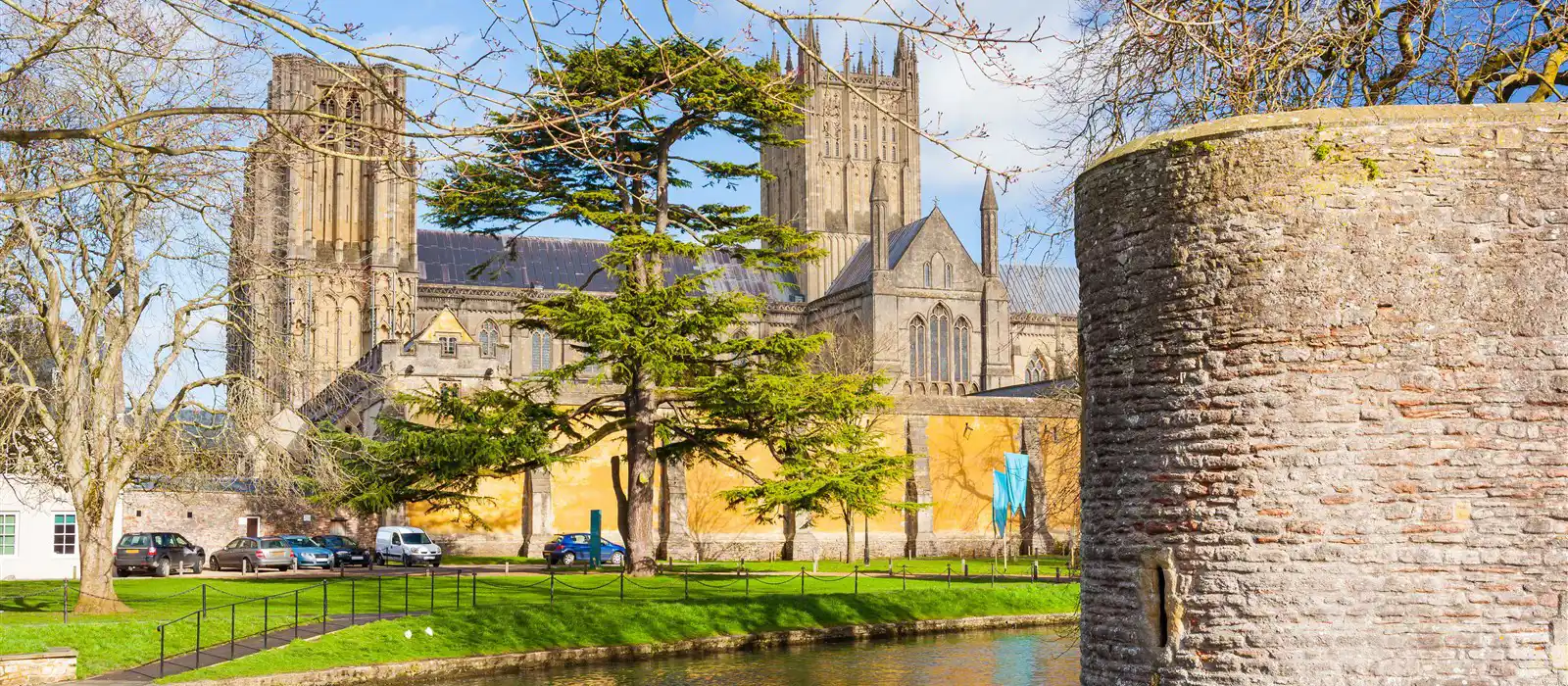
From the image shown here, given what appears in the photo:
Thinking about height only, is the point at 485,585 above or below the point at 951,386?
below

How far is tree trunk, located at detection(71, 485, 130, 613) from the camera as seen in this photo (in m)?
21.4

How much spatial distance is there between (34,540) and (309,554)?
5.74m

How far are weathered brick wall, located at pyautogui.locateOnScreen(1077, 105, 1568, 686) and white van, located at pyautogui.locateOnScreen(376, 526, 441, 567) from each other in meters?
29.3

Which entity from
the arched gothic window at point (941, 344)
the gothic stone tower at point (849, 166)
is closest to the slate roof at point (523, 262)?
the arched gothic window at point (941, 344)

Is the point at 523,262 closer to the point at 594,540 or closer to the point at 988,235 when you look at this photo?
the point at 988,235

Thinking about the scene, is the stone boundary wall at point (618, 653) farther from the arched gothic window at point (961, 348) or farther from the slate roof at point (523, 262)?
the slate roof at point (523, 262)

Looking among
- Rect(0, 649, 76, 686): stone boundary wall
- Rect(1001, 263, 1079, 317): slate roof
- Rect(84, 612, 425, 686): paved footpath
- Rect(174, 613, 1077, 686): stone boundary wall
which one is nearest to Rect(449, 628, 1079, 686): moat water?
Rect(174, 613, 1077, 686): stone boundary wall

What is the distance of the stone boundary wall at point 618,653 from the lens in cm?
1836

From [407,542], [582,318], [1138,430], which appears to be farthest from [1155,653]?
[407,542]

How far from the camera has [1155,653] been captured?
9062 millimetres

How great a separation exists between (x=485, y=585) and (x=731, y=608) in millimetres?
5567

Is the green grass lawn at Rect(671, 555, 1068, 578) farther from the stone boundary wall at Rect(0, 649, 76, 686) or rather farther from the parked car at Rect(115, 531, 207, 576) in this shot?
the stone boundary wall at Rect(0, 649, 76, 686)

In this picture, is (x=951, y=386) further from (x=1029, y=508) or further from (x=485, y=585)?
(x=485, y=585)

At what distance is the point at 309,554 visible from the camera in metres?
35.4
